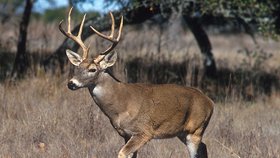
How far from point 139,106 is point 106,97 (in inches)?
13.7

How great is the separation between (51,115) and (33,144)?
3.60 ft

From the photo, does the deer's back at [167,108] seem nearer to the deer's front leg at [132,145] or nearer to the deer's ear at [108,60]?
the deer's front leg at [132,145]

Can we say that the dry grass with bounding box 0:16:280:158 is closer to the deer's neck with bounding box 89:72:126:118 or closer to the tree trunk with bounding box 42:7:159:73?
the deer's neck with bounding box 89:72:126:118

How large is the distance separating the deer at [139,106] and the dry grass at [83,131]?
24.1 inches

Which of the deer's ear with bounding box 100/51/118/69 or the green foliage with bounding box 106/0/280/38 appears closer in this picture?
the deer's ear with bounding box 100/51/118/69

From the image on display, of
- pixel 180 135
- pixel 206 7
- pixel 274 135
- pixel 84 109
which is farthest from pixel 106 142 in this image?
pixel 206 7

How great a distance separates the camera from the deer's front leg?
7.42 metres

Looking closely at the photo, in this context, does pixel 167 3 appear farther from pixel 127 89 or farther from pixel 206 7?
pixel 127 89

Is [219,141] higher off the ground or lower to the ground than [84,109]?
lower

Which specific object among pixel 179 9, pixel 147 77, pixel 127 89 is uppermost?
pixel 127 89

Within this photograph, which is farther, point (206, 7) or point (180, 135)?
point (206, 7)

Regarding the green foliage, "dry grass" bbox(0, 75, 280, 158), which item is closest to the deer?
"dry grass" bbox(0, 75, 280, 158)

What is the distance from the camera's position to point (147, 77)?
13.4m

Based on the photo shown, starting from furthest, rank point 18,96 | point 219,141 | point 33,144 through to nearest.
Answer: point 18,96, point 219,141, point 33,144
